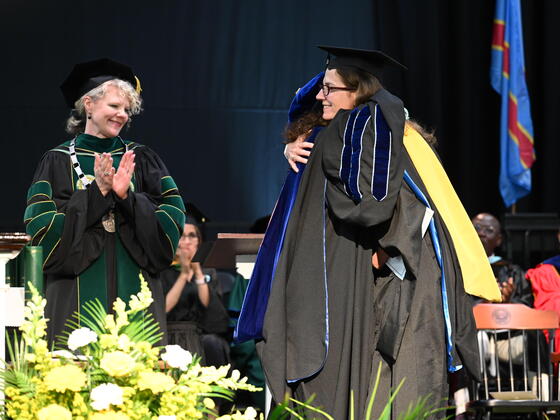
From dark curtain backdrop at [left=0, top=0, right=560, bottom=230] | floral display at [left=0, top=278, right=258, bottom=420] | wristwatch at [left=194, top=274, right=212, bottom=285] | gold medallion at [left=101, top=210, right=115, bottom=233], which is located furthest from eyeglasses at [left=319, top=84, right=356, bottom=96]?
dark curtain backdrop at [left=0, top=0, right=560, bottom=230]

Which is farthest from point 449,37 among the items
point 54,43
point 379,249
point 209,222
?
point 379,249

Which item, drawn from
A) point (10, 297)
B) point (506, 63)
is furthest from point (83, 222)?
point (506, 63)

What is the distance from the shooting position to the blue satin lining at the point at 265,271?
3.57 m

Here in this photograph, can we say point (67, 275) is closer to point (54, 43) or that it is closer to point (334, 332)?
point (334, 332)

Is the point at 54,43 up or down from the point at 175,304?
up

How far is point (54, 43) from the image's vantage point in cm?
822

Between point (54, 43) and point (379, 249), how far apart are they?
533cm

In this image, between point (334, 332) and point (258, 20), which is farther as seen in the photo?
point (258, 20)

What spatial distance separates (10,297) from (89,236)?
1204 mm

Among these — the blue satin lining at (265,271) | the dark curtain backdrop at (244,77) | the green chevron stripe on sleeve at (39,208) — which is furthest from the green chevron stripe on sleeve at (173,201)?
the dark curtain backdrop at (244,77)

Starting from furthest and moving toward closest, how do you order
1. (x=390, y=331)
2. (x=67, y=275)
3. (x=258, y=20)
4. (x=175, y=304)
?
(x=258, y=20) → (x=175, y=304) → (x=67, y=275) → (x=390, y=331)

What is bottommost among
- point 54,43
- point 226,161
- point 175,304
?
point 175,304

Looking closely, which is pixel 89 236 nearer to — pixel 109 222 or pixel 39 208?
pixel 109 222

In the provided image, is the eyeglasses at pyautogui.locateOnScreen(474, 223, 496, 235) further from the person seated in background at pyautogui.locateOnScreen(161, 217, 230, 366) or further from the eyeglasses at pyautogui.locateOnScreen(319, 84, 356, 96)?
the eyeglasses at pyautogui.locateOnScreen(319, 84, 356, 96)
